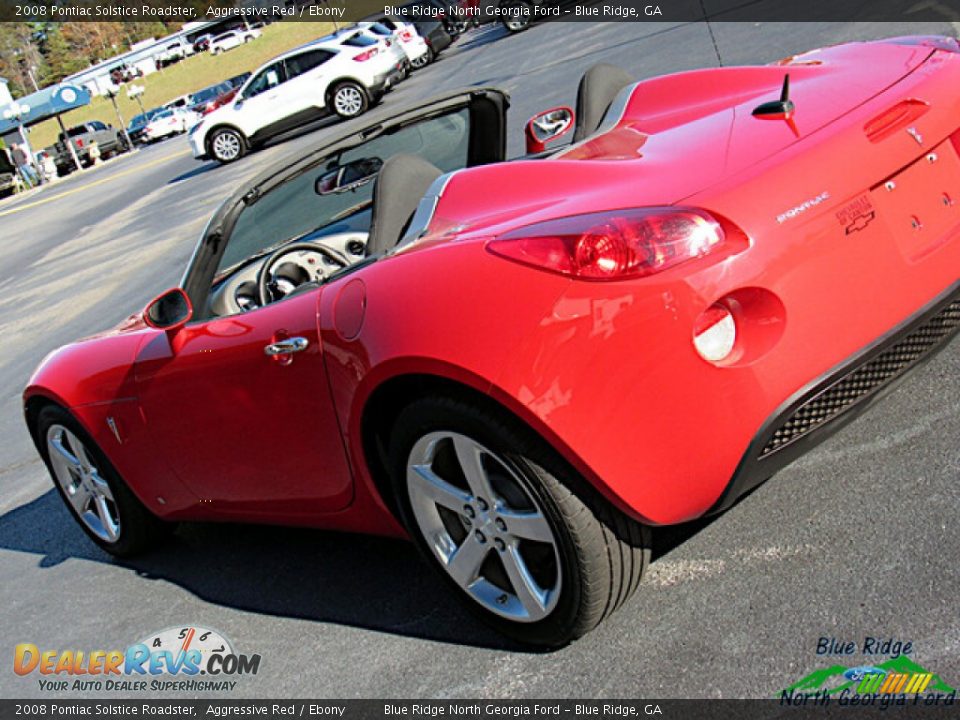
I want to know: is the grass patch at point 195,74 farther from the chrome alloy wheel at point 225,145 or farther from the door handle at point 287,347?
the door handle at point 287,347

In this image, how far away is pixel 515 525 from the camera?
2855 mm

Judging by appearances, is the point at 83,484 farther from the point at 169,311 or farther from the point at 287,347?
the point at 287,347

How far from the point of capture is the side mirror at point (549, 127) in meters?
4.64

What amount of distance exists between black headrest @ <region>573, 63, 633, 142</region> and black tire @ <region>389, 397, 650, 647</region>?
5.18ft

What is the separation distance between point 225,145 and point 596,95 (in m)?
20.8

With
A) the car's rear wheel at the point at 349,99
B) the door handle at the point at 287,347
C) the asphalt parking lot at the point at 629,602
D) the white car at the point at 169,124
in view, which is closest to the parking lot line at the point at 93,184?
the car's rear wheel at the point at 349,99

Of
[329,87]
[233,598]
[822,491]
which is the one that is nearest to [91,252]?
[329,87]

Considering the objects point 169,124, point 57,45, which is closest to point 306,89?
point 169,124

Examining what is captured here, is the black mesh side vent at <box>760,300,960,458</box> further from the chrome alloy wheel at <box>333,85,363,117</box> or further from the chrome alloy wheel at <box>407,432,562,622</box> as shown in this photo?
the chrome alloy wheel at <box>333,85,363,117</box>

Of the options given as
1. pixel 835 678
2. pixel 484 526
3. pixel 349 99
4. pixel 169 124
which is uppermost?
pixel 484 526

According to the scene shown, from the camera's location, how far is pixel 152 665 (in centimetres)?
377

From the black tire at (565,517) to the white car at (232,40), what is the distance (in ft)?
286

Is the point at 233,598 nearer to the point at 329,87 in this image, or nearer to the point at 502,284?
the point at 502,284

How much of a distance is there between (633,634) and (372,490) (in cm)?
88
